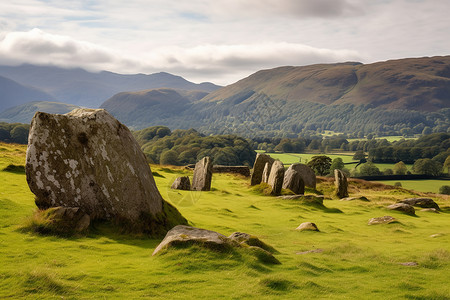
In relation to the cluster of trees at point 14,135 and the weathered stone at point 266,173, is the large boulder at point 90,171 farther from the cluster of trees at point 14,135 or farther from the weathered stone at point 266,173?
the cluster of trees at point 14,135

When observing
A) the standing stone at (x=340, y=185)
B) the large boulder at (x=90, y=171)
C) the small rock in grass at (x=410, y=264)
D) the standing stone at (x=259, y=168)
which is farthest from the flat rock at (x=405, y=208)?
the large boulder at (x=90, y=171)

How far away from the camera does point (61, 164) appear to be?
14898mm

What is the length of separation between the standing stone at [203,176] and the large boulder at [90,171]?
18068 mm

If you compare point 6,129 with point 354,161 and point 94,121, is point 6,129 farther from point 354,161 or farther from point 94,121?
point 94,121

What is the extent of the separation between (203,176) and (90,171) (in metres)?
19.4

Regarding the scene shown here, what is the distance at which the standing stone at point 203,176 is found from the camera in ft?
112

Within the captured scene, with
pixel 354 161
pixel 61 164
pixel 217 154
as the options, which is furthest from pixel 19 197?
pixel 354 161

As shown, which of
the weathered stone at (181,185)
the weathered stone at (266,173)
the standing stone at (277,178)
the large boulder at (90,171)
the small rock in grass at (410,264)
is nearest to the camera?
the small rock in grass at (410,264)

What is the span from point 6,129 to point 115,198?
439ft

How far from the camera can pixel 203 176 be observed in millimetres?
34188

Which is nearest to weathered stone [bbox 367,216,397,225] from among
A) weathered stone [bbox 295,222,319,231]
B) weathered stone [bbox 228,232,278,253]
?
weathered stone [bbox 295,222,319,231]

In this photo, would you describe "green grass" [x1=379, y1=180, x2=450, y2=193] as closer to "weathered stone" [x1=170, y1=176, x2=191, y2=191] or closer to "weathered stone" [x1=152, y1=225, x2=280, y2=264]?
"weathered stone" [x1=170, y1=176, x2=191, y2=191]

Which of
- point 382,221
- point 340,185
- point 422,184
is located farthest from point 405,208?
point 422,184

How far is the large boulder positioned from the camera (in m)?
14.6
